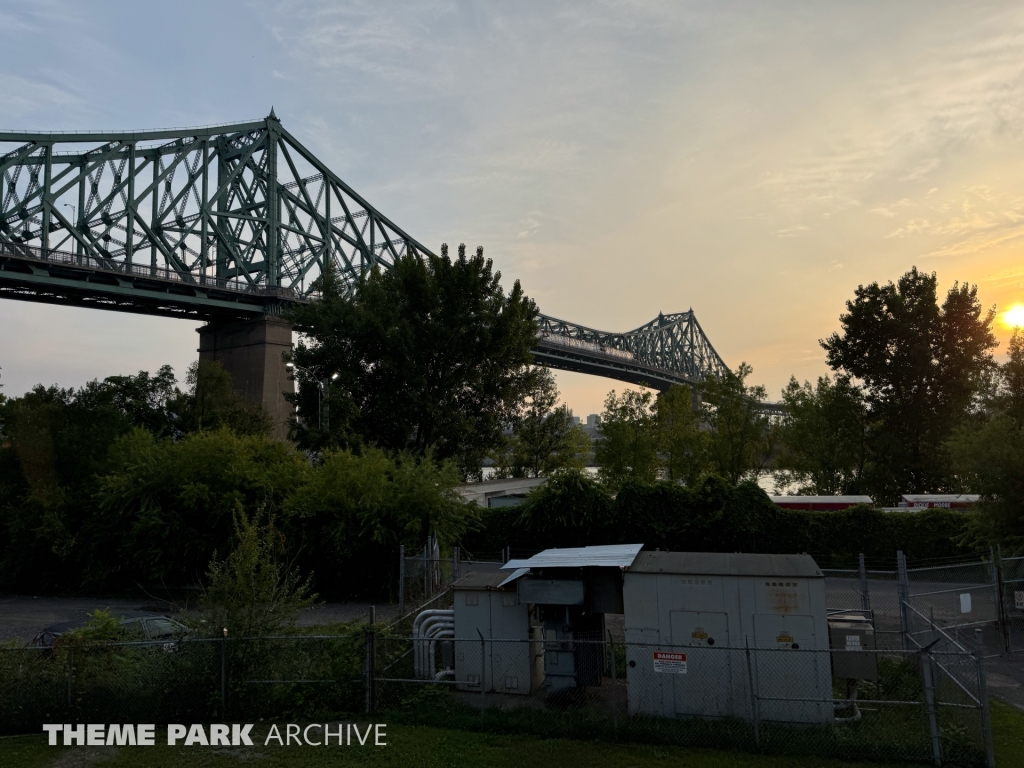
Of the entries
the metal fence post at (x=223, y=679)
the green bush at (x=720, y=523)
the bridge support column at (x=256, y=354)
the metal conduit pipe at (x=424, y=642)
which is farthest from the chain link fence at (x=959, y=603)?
the bridge support column at (x=256, y=354)

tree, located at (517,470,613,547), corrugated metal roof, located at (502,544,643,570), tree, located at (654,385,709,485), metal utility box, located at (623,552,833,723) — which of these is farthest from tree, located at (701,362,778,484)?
metal utility box, located at (623,552,833,723)

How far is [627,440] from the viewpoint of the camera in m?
47.3

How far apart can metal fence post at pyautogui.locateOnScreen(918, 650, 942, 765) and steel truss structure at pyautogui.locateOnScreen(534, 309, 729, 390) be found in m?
53.3

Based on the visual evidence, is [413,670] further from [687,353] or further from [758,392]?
[687,353]

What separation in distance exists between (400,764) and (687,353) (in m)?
150

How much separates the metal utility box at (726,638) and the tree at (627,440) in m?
33.2

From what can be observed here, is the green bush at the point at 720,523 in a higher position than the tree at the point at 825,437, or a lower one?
Result: lower

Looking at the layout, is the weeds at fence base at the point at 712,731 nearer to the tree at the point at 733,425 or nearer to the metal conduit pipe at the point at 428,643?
the metal conduit pipe at the point at 428,643

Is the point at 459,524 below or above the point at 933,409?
below

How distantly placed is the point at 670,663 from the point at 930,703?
3368 mm

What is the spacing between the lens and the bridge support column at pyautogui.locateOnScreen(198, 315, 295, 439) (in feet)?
211

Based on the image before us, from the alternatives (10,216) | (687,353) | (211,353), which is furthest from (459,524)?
(687,353)

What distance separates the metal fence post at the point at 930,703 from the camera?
9258mm

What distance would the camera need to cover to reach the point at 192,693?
11297 millimetres
